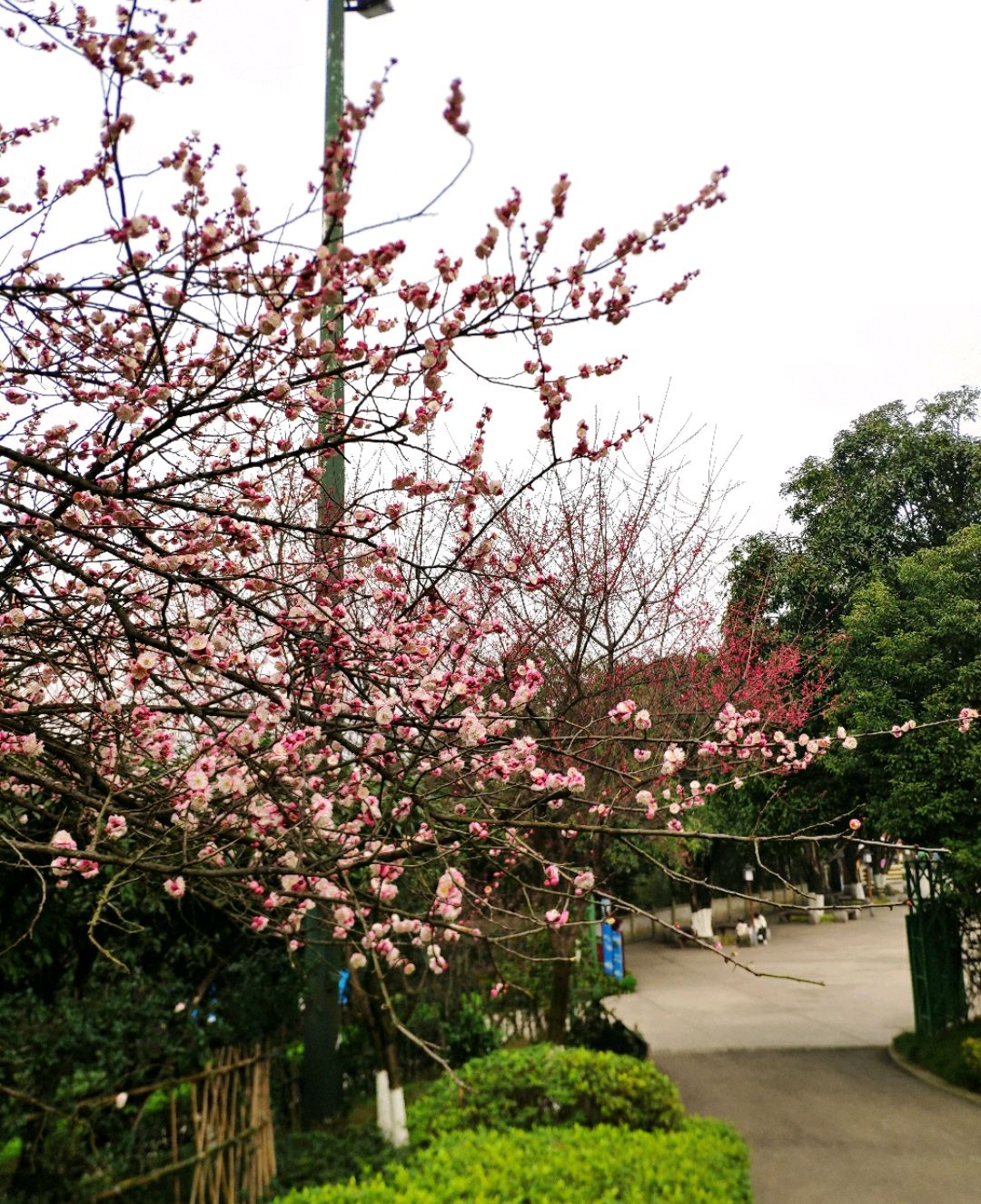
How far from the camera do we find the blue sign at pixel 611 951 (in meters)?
14.9

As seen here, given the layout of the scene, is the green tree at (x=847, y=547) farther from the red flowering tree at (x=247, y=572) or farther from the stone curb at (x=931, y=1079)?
the red flowering tree at (x=247, y=572)

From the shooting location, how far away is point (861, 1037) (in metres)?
13.7

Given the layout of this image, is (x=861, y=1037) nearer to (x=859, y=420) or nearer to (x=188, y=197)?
(x=859, y=420)

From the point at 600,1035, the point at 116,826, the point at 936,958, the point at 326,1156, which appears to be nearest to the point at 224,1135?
the point at 326,1156

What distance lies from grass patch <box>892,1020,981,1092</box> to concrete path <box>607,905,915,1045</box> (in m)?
1.13

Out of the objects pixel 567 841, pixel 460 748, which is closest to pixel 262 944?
pixel 567 841

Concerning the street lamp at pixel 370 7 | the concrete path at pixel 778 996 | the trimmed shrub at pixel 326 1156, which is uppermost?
the street lamp at pixel 370 7

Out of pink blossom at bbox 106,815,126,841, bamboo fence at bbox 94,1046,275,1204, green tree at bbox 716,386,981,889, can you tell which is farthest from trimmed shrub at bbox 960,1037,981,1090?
pink blossom at bbox 106,815,126,841

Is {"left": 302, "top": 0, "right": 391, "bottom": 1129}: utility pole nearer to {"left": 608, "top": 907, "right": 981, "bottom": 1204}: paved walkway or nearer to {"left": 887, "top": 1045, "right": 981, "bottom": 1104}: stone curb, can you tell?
{"left": 608, "top": 907, "right": 981, "bottom": 1204}: paved walkway

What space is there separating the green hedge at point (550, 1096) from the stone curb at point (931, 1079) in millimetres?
5658

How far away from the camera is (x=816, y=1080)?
1118cm

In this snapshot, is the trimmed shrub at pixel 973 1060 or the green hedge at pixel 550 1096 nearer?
the green hedge at pixel 550 1096

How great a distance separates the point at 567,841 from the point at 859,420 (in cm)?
1375

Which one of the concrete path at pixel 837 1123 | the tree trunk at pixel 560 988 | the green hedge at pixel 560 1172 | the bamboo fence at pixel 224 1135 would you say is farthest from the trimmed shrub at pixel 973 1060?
the bamboo fence at pixel 224 1135
